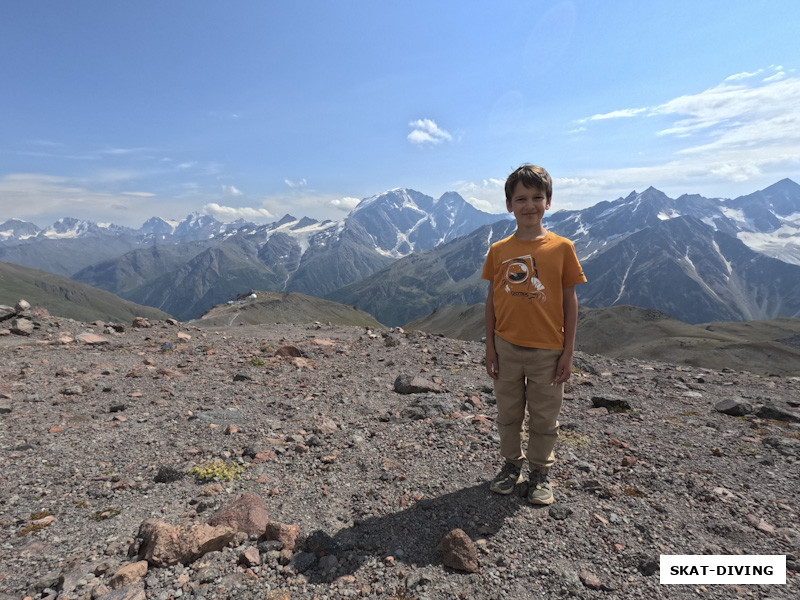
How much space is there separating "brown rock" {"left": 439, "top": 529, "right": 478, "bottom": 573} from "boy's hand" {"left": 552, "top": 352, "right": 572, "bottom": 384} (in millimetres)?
2470

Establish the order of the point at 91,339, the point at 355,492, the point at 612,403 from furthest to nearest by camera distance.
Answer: the point at 91,339 → the point at 612,403 → the point at 355,492

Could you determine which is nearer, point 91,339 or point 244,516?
point 244,516

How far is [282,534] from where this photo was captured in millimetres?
4832

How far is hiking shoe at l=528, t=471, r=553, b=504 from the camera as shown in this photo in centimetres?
557

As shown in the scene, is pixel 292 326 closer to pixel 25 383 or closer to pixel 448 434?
pixel 25 383

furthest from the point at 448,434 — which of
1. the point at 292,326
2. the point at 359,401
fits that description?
the point at 292,326

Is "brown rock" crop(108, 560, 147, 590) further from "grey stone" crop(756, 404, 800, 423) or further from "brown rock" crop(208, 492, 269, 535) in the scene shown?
"grey stone" crop(756, 404, 800, 423)

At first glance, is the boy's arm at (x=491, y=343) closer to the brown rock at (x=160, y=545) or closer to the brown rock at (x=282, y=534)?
the brown rock at (x=282, y=534)

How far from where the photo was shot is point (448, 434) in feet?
25.8

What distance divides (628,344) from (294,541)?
568ft

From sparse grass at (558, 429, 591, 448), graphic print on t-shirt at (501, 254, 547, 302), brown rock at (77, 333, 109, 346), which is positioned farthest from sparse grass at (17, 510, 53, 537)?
brown rock at (77, 333, 109, 346)

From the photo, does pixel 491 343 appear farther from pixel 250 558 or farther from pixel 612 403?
pixel 612 403

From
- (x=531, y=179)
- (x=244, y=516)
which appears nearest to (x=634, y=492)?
(x=531, y=179)

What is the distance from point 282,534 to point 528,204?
5.46 meters
